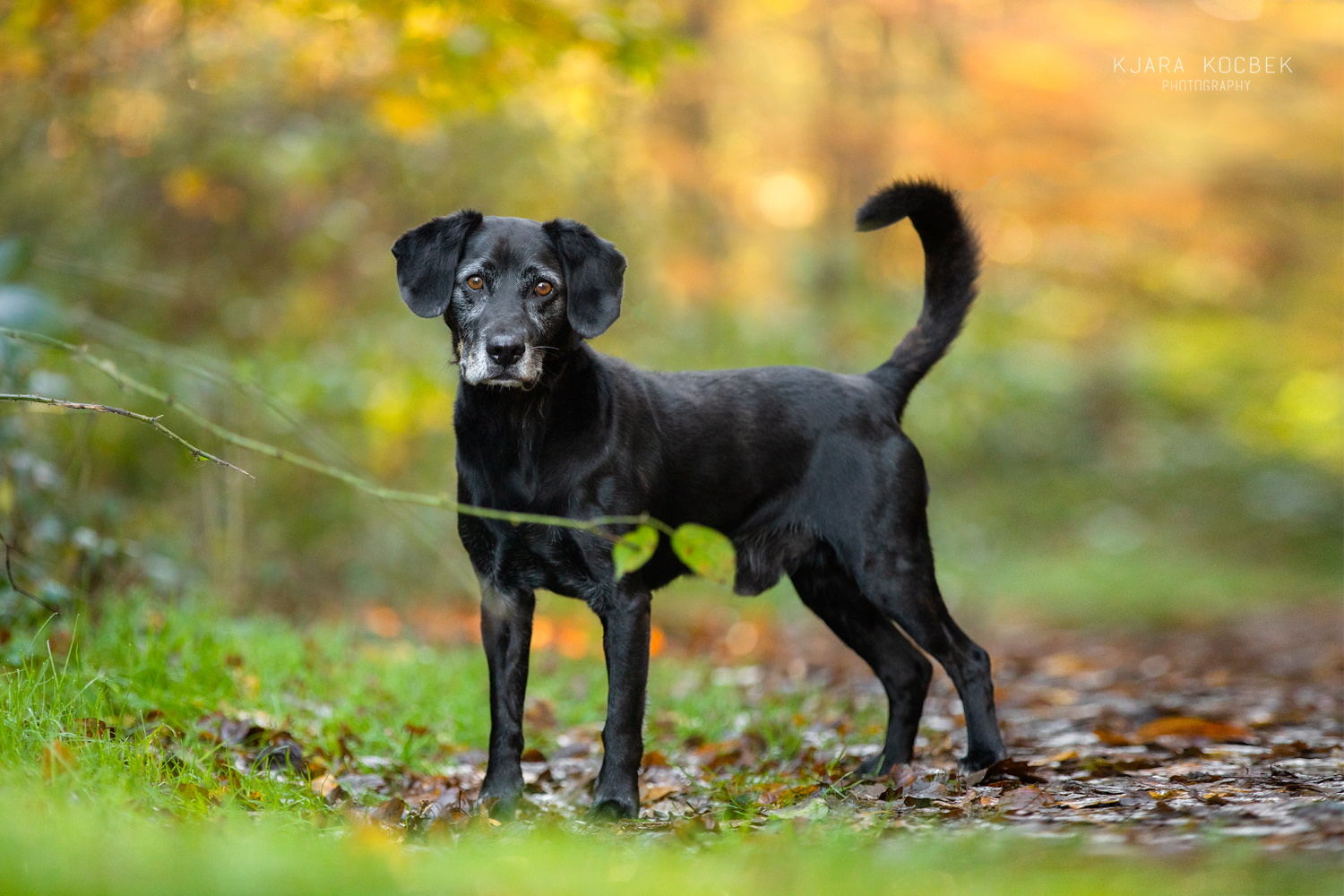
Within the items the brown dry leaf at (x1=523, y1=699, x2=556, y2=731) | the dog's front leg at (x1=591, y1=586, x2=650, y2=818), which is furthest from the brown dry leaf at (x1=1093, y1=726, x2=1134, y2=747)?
the brown dry leaf at (x1=523, y1=699, x2=556, y2=731)

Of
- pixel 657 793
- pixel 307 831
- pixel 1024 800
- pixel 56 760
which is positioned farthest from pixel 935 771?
pixel 56 760

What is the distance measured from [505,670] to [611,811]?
→ 603 mm

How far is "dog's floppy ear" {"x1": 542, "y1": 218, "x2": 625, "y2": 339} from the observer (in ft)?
12.4

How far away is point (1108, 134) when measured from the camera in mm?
15625

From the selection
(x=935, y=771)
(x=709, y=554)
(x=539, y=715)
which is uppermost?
(x=709, y=554)

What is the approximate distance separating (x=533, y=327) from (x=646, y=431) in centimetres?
56

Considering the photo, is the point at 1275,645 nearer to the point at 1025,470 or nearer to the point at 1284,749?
the point at 1284,749

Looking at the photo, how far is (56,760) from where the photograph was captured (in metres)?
3.02

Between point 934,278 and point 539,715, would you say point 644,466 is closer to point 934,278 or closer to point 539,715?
point 934,278

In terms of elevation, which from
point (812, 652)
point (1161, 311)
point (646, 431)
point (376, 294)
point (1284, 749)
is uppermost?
point (1161, 311)

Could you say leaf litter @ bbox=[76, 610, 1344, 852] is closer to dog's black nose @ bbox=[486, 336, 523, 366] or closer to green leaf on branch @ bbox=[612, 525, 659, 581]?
green leaf on branch @ bbox=[612, 525, 659, 581]

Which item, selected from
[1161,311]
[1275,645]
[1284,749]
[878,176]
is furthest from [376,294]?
[1161,311]

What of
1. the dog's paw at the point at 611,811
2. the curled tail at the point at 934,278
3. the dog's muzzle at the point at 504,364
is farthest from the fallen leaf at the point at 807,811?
the curled tail at the point at 934,278

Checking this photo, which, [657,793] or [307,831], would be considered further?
[657,793]
